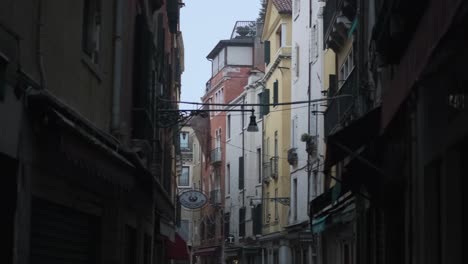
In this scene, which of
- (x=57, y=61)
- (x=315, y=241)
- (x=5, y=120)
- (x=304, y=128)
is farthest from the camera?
(x=304, y=128)

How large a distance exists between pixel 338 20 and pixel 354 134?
449 inches

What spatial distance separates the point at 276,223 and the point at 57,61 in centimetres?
3927

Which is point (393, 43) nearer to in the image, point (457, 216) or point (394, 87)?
point (394, 87)

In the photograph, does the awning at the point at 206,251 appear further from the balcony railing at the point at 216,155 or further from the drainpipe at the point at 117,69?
the drainpipe at the point at 117,69

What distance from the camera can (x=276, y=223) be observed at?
49.5 metres

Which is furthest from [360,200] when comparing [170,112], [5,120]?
[5,120]

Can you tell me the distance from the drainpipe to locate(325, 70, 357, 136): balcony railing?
7855 mm

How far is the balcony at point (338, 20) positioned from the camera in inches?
971

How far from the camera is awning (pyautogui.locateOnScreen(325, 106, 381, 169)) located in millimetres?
15047

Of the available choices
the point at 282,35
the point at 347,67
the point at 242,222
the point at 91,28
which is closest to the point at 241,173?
the point at 242,222

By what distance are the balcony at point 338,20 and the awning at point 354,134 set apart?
9.20 metres

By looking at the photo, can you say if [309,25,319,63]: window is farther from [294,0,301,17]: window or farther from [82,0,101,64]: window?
[82,0,101,64]: window

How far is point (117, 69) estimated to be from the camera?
50.8ft

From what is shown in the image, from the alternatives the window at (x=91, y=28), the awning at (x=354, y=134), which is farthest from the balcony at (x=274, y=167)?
the window at (x=91, y=28)
